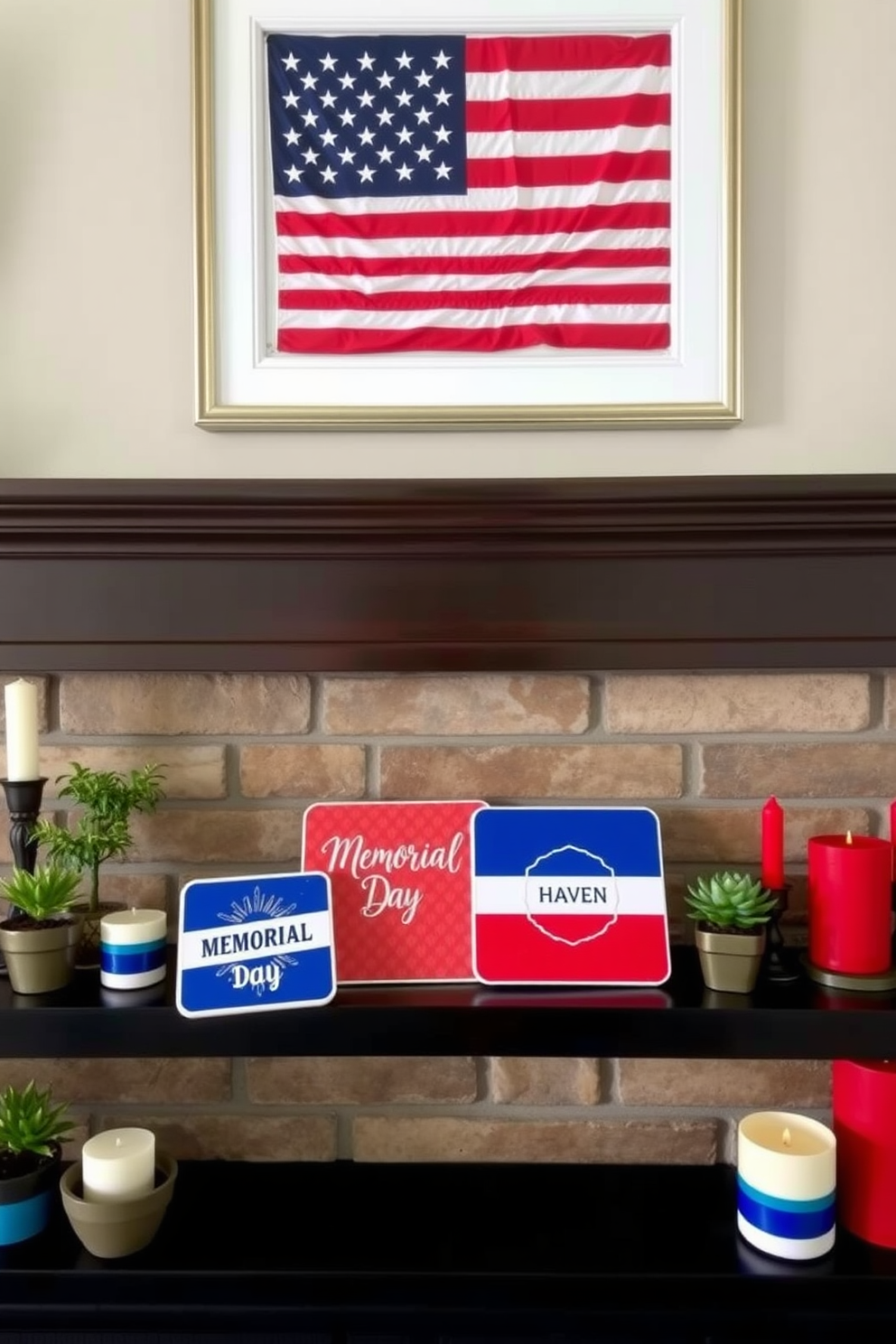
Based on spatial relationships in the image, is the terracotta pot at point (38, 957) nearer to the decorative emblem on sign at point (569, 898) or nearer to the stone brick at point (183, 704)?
the stone brick at point (183, 704)

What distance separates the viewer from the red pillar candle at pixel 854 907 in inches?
31.5

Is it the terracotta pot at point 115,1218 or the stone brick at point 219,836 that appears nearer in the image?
the terracotta pot at point 115,1218

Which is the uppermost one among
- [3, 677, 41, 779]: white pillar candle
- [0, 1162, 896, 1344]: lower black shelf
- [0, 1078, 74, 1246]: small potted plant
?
[3, 677, 41, 779]: white pillar candle

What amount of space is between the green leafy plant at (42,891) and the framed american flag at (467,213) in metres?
0.47

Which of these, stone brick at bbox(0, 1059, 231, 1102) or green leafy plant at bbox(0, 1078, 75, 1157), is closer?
green leafy plant at bbox(0, 1078, 75, 1157)

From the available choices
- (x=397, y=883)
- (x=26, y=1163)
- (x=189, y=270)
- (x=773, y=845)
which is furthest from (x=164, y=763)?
(x=773, y=845)

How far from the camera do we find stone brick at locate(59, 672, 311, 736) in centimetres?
93

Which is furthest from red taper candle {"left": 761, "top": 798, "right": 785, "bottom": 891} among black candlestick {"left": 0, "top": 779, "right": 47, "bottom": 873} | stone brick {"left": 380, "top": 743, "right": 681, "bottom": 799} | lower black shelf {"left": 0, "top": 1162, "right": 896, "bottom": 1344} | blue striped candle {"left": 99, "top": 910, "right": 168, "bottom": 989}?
black candlestick {"left": 0, "top": 779, "right": 47, "bottom": 873}

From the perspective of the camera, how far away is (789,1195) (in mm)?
775

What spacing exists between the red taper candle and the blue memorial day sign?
0.42m

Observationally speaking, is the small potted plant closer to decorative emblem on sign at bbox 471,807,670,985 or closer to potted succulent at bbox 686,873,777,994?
decorative emblem on sign at bbox 471,807,670,985

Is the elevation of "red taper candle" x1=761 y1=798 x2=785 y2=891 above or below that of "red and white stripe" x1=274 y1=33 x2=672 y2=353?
below

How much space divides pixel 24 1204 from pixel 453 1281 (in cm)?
40

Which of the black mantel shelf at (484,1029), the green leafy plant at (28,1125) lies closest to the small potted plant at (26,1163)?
the green leafy plant at (28,1125)
